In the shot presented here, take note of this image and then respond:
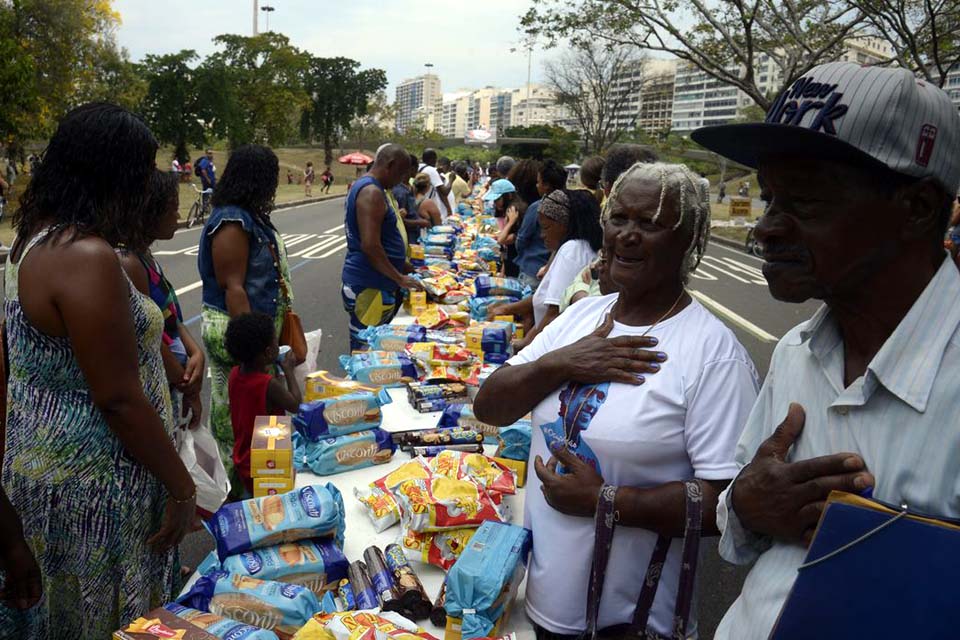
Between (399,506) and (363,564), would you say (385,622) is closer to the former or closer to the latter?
(363,564)

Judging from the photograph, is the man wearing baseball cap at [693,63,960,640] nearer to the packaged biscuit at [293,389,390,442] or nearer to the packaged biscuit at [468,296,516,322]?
the packaged biscuit at [293,389,390,442]

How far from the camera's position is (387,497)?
7.88 feet

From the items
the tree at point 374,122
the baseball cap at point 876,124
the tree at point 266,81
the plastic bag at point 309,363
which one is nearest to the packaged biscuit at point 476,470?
the plastic bag at point 309,363

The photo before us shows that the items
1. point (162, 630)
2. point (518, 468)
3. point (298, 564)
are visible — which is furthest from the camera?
point (518, 468)

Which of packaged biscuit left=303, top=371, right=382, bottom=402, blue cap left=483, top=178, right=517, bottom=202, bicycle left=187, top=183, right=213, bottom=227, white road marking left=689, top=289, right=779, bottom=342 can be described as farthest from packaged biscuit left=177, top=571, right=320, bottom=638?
bicycle left=187, top=183, right=213, bottom=227

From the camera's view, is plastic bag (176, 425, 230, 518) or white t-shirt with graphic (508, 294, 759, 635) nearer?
white t-shirt with graphic (508, 294, 759, 635)

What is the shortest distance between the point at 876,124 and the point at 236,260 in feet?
9.37

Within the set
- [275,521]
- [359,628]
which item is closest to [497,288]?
[275,521]

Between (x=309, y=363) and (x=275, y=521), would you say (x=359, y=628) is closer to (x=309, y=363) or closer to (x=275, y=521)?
(x=275, y=521)

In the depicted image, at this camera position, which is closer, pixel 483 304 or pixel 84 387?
pixel 84 387

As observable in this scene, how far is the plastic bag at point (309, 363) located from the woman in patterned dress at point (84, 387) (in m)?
1.54

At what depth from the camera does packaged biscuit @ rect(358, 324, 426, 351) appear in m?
4.35

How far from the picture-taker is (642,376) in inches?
65.5

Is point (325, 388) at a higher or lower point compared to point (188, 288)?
higher
